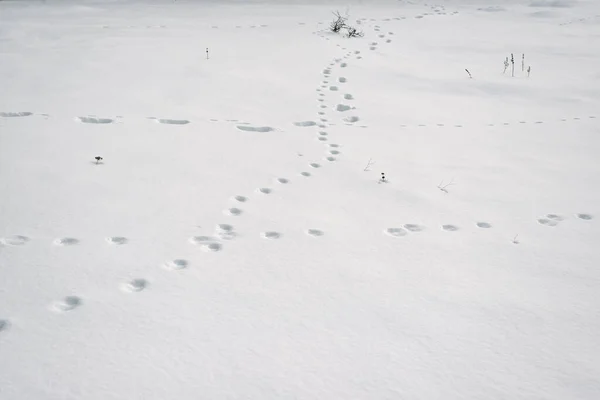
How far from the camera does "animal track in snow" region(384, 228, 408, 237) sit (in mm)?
2924

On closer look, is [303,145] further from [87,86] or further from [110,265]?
[87,86]

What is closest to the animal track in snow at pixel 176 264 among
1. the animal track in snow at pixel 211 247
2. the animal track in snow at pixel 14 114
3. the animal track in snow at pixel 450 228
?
the animal track in snow at pixel 211 247

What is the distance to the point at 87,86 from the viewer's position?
5.37 meters

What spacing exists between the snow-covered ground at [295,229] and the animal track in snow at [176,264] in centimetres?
1

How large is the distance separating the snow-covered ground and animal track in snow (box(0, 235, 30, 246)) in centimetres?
3

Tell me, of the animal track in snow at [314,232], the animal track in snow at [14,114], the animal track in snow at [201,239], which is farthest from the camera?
the animal track in snow at [14,114]

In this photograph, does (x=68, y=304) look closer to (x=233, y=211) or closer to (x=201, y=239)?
(x=201, y=239)

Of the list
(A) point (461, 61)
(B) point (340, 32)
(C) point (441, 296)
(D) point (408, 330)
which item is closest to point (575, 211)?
(C) point (441, 296)

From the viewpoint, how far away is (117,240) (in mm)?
2705

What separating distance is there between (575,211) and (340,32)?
5.99 meters

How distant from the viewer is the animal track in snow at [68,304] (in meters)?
2.13

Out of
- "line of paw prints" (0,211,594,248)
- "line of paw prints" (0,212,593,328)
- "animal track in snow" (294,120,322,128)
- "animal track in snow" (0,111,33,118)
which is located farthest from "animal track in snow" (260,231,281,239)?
"animal track in snow" (0,111,33,118)

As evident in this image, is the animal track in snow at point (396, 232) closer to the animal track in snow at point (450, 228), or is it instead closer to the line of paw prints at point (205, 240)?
the line of paw prints at point (205, 240)

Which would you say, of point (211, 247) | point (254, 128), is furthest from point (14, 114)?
point (211, 247)
